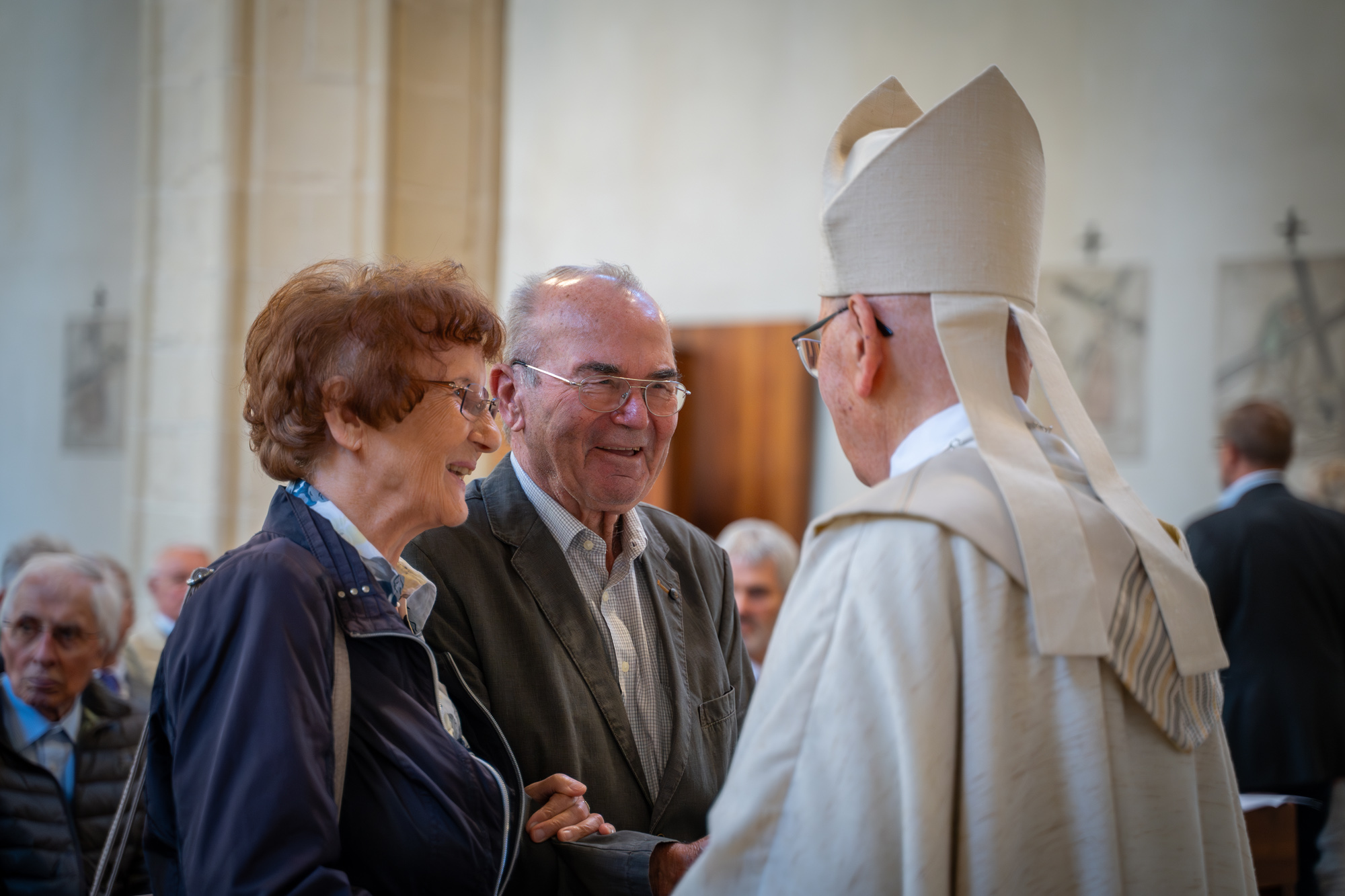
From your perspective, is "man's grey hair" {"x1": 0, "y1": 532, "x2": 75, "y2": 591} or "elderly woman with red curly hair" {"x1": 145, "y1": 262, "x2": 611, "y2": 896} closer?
"elderly woman with red curly hair" {"x1": 145, "y1": 262, "x2": 611, "y2": 896}

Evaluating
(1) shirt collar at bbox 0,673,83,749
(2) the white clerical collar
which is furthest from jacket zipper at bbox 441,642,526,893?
(1) shirt collar at bbox 0,673,83,749

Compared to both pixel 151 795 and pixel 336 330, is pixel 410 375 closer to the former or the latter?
pixel 336 330

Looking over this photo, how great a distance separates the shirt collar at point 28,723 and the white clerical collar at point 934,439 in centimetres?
245

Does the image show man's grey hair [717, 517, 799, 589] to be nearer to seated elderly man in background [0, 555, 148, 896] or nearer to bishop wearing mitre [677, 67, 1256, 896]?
seated elderly man in background [0, 555, 148, 896]

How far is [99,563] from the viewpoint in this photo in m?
3.56

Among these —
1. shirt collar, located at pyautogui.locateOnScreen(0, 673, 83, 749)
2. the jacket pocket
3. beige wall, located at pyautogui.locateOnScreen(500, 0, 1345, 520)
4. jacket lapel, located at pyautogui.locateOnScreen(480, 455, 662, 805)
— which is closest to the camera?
jacket lapel, located at pyautogui.locateOnScreen(480, 455, 662, 805)

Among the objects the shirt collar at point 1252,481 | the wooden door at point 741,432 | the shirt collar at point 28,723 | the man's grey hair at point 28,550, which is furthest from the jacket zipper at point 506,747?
the wooden door at point 741,432

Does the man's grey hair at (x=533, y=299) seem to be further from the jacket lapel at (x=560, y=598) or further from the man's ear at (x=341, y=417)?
the man's ear at (x=341, y=417)

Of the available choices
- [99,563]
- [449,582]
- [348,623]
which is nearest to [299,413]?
[348,623]

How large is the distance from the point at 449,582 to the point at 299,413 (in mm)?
519

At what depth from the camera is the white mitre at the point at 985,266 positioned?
4.70 ft

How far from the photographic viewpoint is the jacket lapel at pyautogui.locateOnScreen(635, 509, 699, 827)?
2.13 m

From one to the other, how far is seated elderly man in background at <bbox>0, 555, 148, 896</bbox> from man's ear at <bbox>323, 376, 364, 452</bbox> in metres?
1.64

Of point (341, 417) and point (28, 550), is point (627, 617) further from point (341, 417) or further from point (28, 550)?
point (28, 550)
